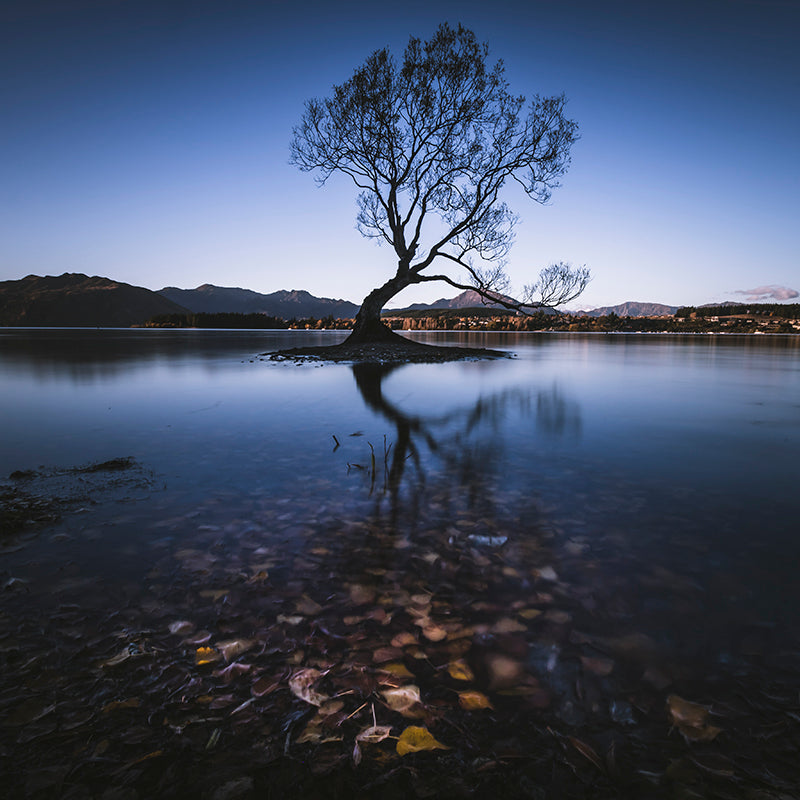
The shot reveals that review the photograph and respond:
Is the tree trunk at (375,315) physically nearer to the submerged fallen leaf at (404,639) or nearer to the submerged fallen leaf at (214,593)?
the submerged fallen leaf at (214,593)

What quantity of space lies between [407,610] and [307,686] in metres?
0.78

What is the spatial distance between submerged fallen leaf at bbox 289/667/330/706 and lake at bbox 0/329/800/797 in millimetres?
14

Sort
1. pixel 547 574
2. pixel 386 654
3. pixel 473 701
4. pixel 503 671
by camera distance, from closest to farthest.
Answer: pixel 473 701 < pixel 503 671 < pixel 386 654 < pixel 547 574

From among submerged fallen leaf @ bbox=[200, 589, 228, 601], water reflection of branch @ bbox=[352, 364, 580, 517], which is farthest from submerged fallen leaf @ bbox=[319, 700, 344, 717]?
water reflection of branch @ bbox=[352, 364, 580, 517]

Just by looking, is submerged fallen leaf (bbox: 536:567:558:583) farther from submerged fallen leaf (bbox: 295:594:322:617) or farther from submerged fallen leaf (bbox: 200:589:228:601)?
submerged fallen leaf (bbox: 200:589:228:601)

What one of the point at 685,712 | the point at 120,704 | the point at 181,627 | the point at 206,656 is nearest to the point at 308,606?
the point at 206,656

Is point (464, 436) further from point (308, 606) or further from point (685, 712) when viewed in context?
point (685, 712)

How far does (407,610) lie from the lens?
105 inches

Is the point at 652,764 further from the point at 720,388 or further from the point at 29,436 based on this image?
the point at 720,388

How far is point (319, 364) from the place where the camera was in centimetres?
2348

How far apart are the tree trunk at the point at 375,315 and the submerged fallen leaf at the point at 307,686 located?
92.5ft

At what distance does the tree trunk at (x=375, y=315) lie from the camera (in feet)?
95.9

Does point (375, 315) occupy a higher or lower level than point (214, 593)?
higher

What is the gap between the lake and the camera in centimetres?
179
